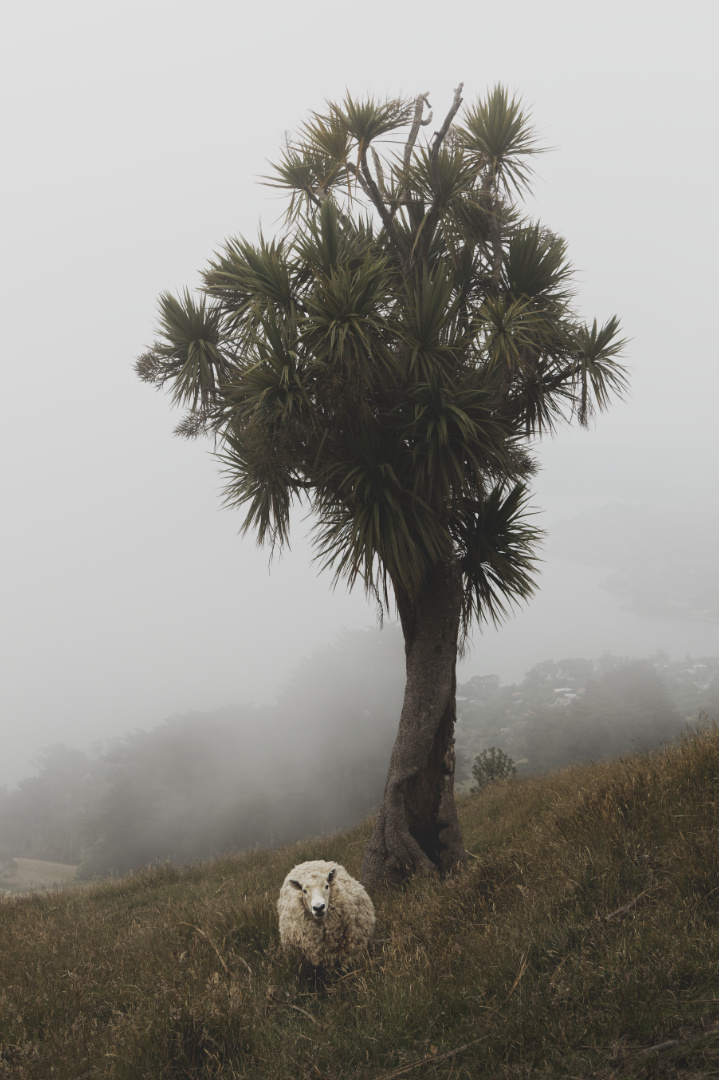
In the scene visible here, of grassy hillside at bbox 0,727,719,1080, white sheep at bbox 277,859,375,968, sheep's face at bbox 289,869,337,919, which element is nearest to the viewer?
grassy hillside at bbox 0,727,719,1080

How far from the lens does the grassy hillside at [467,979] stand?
2.69m

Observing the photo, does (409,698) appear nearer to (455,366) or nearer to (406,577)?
(406,577)

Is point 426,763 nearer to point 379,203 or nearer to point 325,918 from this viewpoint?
point 325,918

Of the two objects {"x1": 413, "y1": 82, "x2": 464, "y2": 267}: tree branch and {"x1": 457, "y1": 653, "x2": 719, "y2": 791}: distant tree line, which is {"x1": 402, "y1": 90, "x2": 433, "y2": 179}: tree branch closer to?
{"x1": 413, "y1": 82, "x2": 464, "y2": 267}: tree branch

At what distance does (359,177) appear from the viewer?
762 centimetres

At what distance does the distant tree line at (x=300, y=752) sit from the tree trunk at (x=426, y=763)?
2825 cm

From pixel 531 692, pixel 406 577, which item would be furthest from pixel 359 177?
pixel 531 692

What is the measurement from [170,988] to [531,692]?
6352 cm

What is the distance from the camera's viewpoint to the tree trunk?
21.8 ft

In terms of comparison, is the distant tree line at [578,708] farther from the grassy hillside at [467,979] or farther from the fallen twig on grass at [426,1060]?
the fallen twig on grass at [426,1060]

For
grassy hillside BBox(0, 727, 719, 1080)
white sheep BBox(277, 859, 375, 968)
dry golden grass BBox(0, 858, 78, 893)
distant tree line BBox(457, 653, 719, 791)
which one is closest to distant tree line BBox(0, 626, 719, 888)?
distant tree line BBox(457, 653, 719, 791)

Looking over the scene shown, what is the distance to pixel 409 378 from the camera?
263 inches

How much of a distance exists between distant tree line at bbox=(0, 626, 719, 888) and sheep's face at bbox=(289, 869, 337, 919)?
3071 centimetres

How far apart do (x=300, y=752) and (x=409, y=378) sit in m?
54.7
